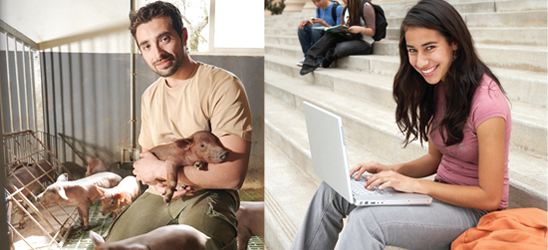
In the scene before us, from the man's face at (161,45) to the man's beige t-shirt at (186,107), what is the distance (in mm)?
47

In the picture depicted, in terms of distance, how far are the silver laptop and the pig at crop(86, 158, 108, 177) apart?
703 millimetres

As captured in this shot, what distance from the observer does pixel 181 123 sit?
138 centimetres

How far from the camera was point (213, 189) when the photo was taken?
56.6 inches

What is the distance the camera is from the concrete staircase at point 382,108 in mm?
1844

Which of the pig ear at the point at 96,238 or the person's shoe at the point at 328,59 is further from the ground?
the person's shoe at the point at 328,59

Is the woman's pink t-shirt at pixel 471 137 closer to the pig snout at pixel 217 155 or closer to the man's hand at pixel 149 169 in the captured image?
the pig snout at pixel 217 155

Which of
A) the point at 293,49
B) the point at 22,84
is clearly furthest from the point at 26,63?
the point at 293,49

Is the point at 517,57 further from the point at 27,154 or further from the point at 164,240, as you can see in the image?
the point at 27,154

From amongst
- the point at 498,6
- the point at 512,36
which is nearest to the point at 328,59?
the point at 498,6

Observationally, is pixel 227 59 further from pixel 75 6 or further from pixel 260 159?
pixel 75 6

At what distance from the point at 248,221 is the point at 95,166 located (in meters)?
0.55

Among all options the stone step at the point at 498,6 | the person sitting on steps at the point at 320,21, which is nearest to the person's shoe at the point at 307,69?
the person sitting on steps at the point at 320,21

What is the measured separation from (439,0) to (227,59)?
71 cm

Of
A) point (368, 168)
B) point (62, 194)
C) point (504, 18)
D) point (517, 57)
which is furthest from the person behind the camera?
point (504, 18)
